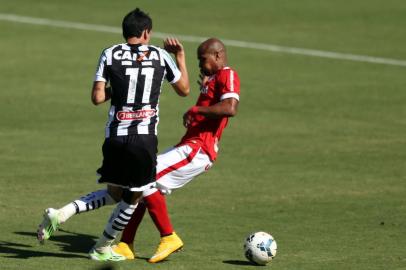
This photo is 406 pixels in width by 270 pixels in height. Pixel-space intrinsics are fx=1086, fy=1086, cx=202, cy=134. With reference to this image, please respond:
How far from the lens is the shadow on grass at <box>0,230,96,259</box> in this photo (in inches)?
443

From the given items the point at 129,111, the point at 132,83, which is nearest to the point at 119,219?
the point at 129,111

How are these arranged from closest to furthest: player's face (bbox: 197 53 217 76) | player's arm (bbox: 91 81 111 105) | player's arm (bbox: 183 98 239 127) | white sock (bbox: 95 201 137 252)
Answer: player's arm (bbox: 91 81 111 105)
white sock (bbox: 95 201 137 252)
player's arm (bbox: 183 98 239 127)
player's face (bbox: 197 53 217 76)

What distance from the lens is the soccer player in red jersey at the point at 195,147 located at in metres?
11.0

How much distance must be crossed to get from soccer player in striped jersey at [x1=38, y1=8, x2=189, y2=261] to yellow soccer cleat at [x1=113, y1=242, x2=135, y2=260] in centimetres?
35

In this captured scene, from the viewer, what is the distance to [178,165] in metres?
11.4

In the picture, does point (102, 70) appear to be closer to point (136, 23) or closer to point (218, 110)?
point (136, 23)

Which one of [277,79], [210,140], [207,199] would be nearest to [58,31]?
[277,79]

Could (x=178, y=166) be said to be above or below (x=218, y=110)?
below

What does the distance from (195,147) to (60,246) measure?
72.4 inches

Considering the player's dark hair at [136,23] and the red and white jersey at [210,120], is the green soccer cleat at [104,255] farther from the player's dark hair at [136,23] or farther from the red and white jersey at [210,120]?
the player's dark hair at [136,23]

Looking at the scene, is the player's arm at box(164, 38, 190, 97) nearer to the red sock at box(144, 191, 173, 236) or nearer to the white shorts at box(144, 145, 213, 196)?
the white shorts at box(144, 145, 213, 196)

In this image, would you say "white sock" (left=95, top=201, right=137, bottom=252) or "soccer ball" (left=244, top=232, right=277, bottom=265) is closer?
"white sock" (left=95, top=201, right=137, bottom=252)

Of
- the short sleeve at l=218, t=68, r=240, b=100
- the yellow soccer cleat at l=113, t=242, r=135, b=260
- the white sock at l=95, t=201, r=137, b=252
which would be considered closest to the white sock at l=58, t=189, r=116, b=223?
the white sock at l=95, t=201, r=137, b=252

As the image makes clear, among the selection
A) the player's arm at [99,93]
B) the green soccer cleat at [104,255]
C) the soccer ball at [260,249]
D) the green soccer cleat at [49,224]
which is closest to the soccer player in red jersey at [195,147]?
the green soccer cleat at [104,255]
